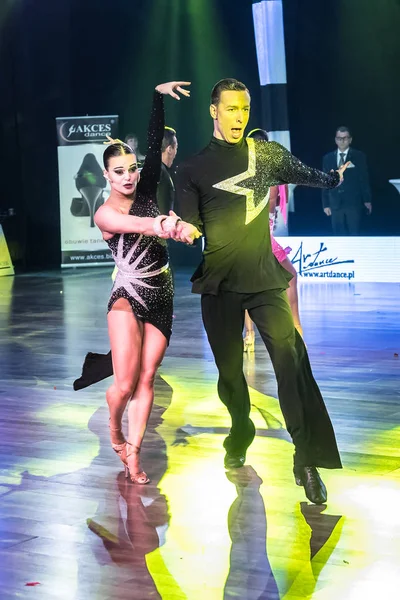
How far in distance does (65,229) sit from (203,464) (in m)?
12.8

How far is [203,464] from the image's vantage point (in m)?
5.16

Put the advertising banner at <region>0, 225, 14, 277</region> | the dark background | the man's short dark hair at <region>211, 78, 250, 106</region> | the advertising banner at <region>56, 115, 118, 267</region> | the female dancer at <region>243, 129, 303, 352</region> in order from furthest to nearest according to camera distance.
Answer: the advertising banner at <region>56, 115, 118, 267</region> → the advertising banner at <region>0, 225, 14, 277</region> → the dark background → the female dancer at <region>243, 129, 303, 352</region> → the man's short dark hair at <region>211, 78, 250, 106</region>

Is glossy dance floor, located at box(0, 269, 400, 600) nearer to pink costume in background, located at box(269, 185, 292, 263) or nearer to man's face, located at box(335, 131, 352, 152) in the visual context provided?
pink costume in background, located at box(269, 185, 292, 263)

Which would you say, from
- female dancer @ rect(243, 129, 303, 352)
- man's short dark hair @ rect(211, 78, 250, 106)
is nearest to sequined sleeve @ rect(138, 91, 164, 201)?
man's short dark hair @ rect(211, 78, 250, 106)

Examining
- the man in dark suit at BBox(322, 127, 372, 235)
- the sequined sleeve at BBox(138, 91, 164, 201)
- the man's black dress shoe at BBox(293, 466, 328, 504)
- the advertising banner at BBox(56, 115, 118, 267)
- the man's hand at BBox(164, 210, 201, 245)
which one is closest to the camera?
the man's hand at BBox(164, 210, 201, 245)

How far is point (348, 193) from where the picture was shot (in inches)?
593

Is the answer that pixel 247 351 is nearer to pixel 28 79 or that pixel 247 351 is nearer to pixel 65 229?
pixel 65 229

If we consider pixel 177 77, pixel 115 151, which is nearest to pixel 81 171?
pixel 177 77

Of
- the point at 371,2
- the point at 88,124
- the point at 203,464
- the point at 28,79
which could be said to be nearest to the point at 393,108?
the point at 371,2

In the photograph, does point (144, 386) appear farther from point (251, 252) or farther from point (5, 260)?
point (5, 260)

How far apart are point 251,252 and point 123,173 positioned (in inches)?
28.7

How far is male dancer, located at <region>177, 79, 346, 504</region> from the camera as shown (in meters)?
4.48

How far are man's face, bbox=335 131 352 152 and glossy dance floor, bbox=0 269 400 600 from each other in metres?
6.40

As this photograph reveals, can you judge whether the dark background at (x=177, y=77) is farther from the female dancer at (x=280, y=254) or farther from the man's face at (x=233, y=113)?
the man's face at (x=233, y=113)
